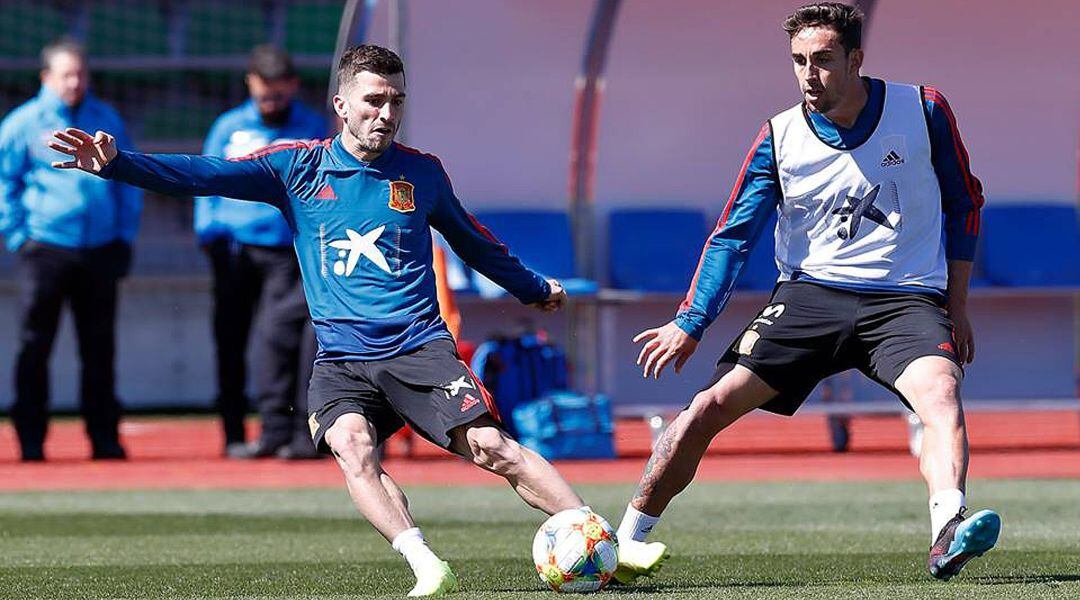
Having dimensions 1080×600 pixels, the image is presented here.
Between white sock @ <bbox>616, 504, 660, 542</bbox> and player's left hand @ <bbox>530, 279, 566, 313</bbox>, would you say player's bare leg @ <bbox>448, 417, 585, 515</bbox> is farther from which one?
player's left hand @ <bbox>530, 279, 566, 313</bbox>

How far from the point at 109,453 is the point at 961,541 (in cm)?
880

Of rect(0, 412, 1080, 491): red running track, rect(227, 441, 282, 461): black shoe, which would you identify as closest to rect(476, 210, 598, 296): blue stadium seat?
rect(0, 412, 1080, 491): red running track

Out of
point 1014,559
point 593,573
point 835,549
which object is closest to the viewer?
point 593,573

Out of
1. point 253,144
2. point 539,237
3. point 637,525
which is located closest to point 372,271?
point 637,525

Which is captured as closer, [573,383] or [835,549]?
[835,549]

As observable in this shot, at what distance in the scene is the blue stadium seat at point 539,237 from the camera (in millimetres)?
13992

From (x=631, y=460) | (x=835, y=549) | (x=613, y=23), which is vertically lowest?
(x=631, y=460)

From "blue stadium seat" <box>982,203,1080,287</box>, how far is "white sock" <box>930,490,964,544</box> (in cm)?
853

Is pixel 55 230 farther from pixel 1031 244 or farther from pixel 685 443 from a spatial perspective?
pixel 685 443

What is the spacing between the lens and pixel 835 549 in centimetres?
750

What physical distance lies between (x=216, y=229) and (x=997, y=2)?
597 cm

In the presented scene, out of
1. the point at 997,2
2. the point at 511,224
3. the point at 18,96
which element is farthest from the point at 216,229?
the point at 18,96

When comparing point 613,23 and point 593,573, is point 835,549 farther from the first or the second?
point 613,23

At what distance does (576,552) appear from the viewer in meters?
5.66
